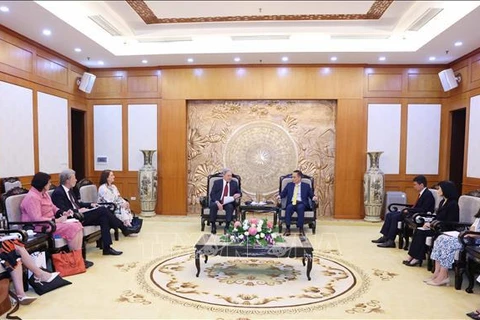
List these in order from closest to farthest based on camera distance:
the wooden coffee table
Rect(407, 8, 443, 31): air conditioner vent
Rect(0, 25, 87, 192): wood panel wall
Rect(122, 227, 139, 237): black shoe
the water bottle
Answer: the wooden coffee table
the water bottle
Rect(407, 8, 443, 31): air conditioner vent
Rect(0, 25, 87, 192): wood panel wall
Rect(122, 227, 139, 237): black shoe

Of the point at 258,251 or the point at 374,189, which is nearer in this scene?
the point at 258,251

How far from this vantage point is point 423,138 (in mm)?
7645

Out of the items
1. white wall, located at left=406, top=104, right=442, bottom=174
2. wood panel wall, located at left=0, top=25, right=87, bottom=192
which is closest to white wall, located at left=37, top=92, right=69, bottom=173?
wood panel wall, located at left=0, top=25, right=87, bottom=192

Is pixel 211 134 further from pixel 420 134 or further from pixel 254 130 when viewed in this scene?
pixel 420 134

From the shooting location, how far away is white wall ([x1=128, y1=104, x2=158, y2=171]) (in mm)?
8000

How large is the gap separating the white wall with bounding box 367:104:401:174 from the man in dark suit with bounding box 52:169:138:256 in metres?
5.58

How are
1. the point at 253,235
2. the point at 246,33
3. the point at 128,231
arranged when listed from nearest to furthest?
the point at 253,235 → the point at 128,231 → the point at 246,33

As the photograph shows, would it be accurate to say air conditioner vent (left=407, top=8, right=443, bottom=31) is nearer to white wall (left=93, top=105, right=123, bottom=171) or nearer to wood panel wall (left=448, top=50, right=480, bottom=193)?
wood panel wall (left=448, top=50, right=480, bottom=193)

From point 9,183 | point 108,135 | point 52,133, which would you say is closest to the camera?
point 9,183

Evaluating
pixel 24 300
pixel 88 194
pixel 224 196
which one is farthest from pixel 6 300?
pixel 224 196

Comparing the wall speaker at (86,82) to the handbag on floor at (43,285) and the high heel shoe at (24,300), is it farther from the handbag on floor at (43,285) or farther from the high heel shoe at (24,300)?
the high heel shoe at (24,300)

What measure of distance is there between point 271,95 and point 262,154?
1362 mm

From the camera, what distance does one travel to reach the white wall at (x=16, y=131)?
541cm

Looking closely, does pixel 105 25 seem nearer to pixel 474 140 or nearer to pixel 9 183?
pixel 9 183
